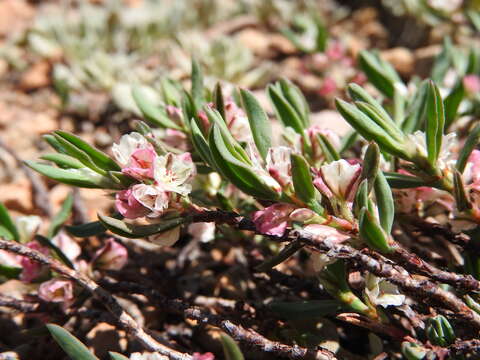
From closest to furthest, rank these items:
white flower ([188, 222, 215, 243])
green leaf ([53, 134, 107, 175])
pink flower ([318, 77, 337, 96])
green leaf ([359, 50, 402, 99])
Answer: green leaf ([53, 134, 107, 175]) → white flower ([188, 222, 215, 243]) → green leaf ([359, 50, 402, 99]) → pink flower ([318, 77, 337, 96])

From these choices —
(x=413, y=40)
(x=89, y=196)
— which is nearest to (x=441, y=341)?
(x=89, y=196)

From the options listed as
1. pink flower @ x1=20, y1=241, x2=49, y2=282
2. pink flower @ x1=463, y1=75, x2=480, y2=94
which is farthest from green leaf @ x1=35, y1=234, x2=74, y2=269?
pink flower @ x1=463, y1=75, x2=480, y2=94

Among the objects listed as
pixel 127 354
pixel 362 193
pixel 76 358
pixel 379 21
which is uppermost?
pixel 379 21

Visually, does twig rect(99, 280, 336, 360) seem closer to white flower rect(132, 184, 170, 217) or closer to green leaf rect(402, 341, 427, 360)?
green leaf rect(402, 341, 427, 360)

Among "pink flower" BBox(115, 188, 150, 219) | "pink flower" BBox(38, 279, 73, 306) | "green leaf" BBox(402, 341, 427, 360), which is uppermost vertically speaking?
"pink flower" BBox(115, 188, 150, 219)

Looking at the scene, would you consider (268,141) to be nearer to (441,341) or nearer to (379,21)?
(441,341)

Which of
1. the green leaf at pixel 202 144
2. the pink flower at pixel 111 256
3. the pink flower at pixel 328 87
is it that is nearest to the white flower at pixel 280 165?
the green leaf at pixel 202 144

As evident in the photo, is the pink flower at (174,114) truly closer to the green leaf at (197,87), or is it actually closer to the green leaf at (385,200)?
the green leaf at (197,87)
